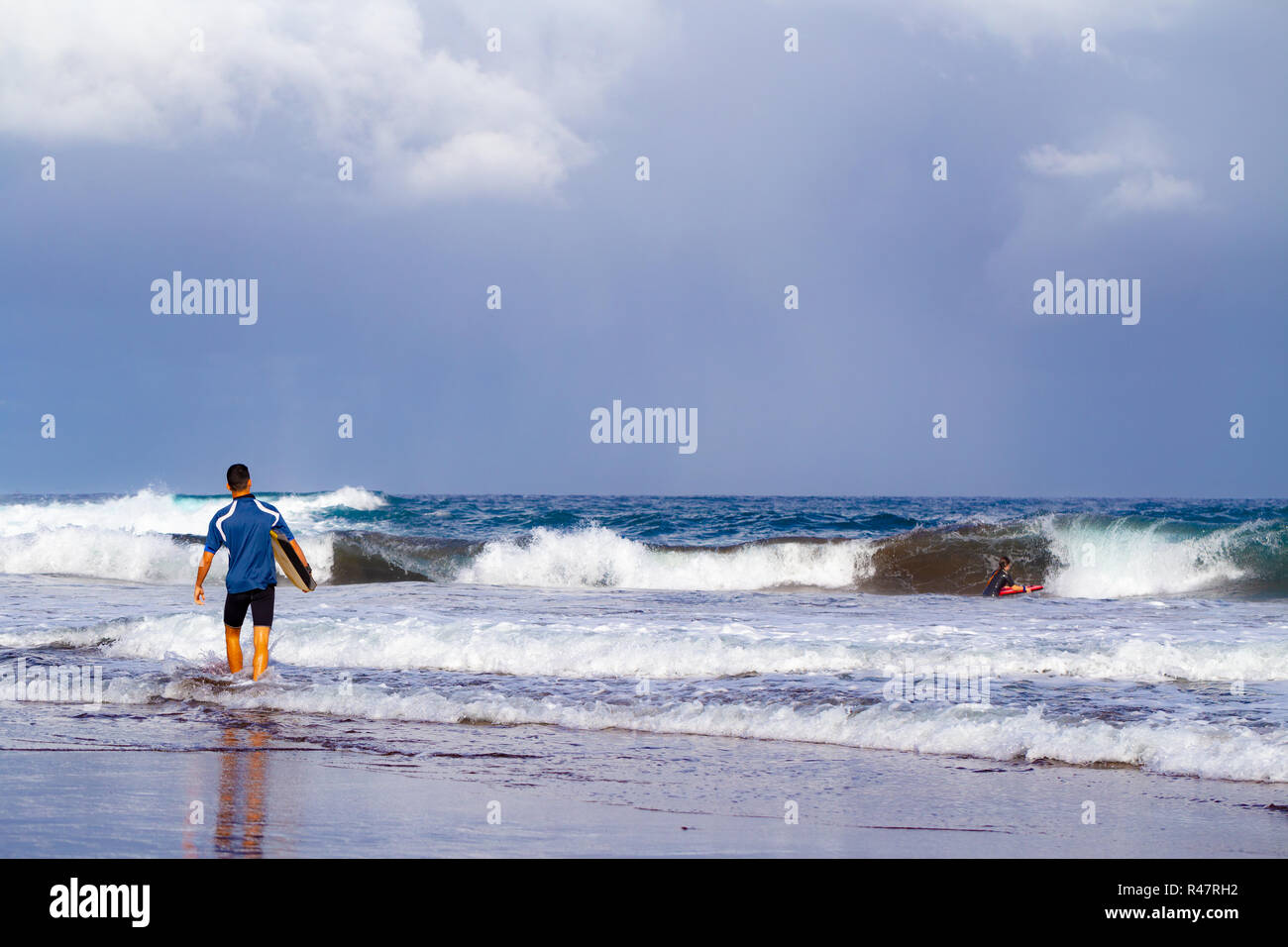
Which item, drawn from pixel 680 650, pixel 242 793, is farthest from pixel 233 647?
pixel 680 650

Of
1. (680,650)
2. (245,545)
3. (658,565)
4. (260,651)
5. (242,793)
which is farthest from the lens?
(658,565)

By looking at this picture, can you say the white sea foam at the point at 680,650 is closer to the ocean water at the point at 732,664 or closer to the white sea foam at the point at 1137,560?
the ocean water at the point at 732,664

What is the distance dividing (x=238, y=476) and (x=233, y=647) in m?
1.64

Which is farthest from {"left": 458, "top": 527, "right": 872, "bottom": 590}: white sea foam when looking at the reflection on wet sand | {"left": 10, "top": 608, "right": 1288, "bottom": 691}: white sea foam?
the reflection on wet sand

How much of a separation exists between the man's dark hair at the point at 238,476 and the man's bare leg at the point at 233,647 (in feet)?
4.23

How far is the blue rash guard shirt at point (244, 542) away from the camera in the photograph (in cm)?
857

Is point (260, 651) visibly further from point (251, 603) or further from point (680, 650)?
point (680, 650)

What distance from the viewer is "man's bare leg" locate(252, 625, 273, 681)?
29.2 ft

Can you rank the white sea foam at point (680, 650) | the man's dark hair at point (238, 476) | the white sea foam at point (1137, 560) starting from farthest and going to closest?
the white sea foam at point (1137, 560)
the white sea foam at point (680, 650)
the man's dark hair at point (238, 476)

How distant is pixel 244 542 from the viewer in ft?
28.2

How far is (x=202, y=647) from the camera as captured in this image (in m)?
10.9

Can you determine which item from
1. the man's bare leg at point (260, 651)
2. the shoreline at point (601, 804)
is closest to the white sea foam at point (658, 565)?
the man's bare leg at point (260, 651)

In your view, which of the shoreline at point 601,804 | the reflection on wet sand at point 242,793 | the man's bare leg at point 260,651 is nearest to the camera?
the reflection on wet sand at point 242,793
